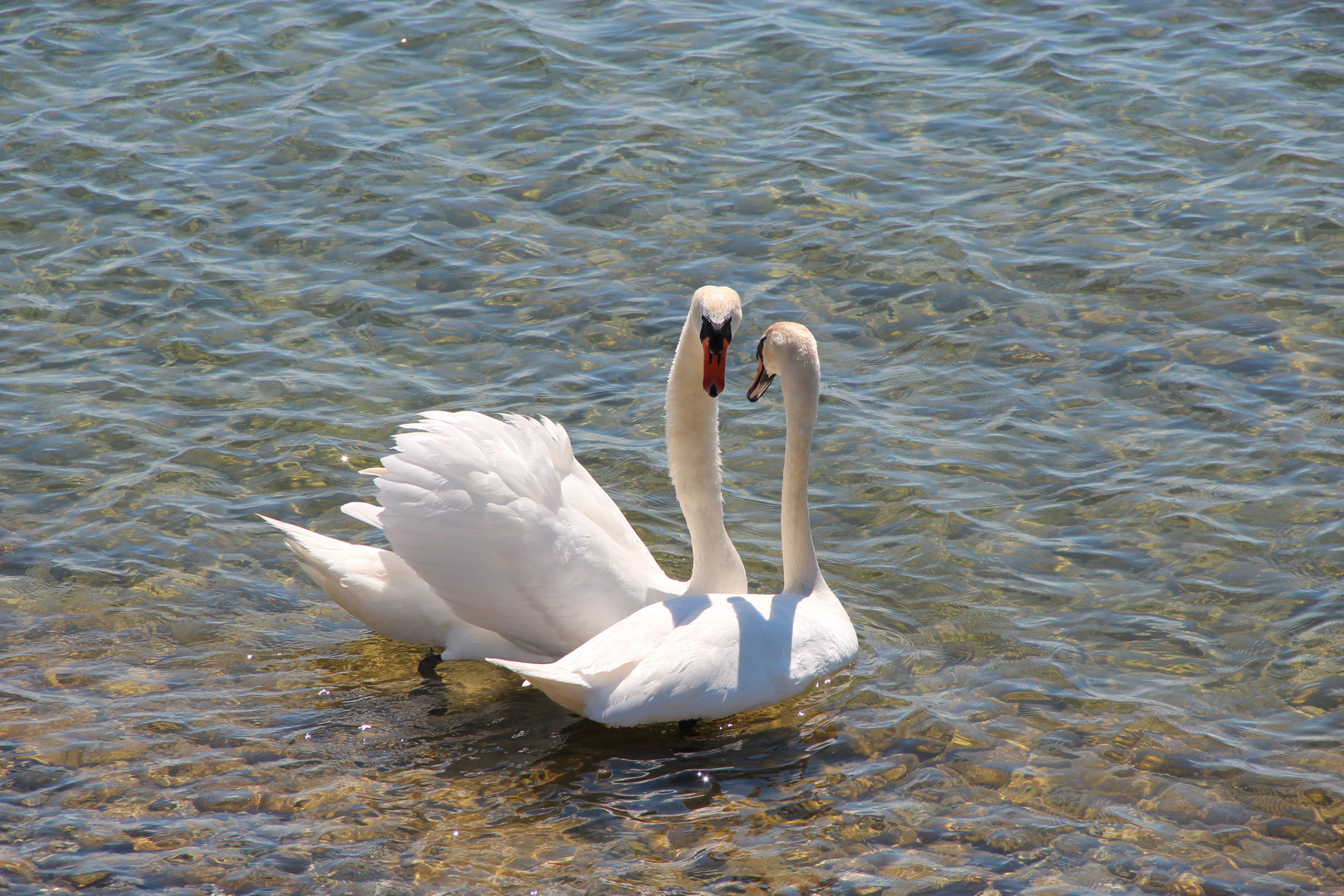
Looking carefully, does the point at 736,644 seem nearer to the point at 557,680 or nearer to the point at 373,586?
the point at 557,680

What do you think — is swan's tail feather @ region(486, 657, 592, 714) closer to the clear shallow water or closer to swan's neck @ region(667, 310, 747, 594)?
the clear shallow water

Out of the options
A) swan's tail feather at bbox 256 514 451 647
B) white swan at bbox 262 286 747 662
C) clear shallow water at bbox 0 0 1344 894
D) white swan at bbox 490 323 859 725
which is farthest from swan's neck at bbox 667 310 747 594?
swan's tail feather at bbox 256 514 451 647

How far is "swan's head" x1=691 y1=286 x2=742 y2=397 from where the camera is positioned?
5.57m

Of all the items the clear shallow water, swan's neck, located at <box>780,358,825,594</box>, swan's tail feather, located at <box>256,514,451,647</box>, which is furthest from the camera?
swan's neck, located at <box>780,358,825,594</box>

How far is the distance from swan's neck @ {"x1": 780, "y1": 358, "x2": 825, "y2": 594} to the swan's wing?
71 centimetres

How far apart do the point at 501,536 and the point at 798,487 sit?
1407 mm

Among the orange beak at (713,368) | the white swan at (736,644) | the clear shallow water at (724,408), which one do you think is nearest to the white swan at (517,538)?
the orange beak at (713,368)

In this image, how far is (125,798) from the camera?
4934 millimetres

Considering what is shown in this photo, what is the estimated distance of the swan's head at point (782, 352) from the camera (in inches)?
230

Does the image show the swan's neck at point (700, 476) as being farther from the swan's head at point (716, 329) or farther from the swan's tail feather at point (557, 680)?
the swan's tail feather at point (557, 680)

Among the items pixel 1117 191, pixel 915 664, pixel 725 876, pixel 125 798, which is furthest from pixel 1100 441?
pixel 125 798

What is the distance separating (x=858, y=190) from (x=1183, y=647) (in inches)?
190

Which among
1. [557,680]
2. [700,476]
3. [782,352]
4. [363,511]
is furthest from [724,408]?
[557,680]

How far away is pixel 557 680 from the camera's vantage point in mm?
5184
